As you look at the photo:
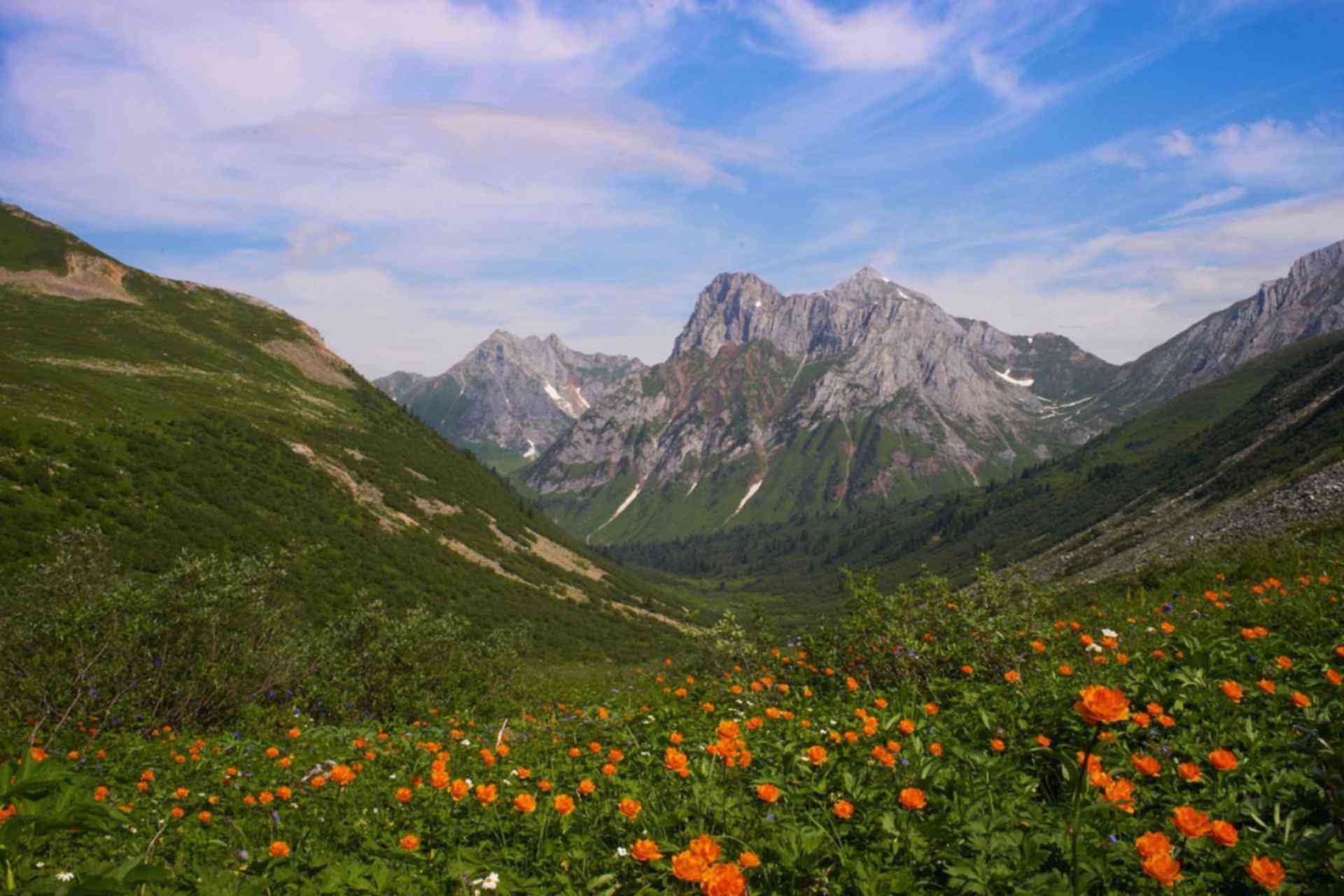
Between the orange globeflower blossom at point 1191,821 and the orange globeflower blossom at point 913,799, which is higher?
the orange globeflower blossom at point 1191,821

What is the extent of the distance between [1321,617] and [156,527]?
67.8 m

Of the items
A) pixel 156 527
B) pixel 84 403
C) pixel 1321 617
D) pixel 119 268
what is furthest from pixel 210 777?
pixel 119 268

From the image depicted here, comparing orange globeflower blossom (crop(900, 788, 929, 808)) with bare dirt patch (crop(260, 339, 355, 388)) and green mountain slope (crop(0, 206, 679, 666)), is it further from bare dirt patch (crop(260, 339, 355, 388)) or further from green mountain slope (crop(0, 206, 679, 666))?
bare dirt patch (crop(260, 339, 355, 388))

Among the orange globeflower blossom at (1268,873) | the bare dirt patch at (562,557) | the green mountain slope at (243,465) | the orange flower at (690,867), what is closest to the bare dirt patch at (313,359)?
the green mountain slope at (243,465)

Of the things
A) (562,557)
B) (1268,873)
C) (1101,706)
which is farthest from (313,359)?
(1268,873)

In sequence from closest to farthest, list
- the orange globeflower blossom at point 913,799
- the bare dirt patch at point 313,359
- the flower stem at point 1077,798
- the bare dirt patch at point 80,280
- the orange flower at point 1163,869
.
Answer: the flower stem at point 1077,798 < the orange flower at point 1163,869 < the orange globeflower blossom at point 913,799 < the bare dirt patch at point 80,280 < the bare dirt patch at point 313,359

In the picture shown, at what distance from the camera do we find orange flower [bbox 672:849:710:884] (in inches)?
134

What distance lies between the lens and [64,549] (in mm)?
13773

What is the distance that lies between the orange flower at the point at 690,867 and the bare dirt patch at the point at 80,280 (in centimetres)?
16963

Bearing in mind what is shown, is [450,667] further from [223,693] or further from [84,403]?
[84,403]

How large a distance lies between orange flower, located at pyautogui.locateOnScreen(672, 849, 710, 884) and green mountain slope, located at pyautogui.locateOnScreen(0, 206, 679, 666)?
1827cm

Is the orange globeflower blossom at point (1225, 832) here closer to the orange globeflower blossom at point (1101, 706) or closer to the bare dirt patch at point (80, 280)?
the orange globeflower blossom at point (1101, 706)

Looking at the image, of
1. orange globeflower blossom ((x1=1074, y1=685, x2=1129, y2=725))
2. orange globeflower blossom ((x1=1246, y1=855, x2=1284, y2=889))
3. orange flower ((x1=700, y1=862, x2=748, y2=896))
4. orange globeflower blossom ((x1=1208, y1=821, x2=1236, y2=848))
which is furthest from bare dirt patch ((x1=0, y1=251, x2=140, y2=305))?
orange globeflower blossom ((x1=1246, y1=855, x2=1284, y2=889))

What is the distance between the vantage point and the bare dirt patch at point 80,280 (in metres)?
123
